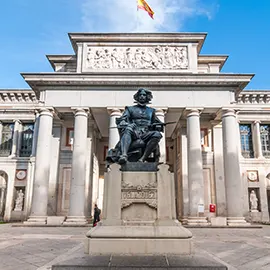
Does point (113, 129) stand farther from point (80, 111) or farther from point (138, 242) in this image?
point (138, 242)

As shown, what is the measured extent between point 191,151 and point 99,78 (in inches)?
390

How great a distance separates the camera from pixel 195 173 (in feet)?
77.1

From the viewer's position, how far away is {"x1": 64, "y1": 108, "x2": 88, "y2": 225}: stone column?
22.5 meters

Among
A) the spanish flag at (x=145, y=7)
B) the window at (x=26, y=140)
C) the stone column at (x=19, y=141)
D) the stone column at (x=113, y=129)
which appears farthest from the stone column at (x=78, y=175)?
the stone column at (x=19, y=141)

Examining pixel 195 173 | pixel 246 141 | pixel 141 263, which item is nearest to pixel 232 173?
pixel 195 173

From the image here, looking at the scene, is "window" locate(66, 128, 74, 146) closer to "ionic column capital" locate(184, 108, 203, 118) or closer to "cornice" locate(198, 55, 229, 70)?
"ionic column capital" locate(184, 108, 203, 118)

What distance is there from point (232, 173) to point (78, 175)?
40.8 ft

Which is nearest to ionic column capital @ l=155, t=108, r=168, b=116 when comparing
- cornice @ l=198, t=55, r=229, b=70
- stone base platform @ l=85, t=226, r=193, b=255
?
cornice @ l=198, t=55, r=229, b=70

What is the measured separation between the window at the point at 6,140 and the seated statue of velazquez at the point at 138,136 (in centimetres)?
2821

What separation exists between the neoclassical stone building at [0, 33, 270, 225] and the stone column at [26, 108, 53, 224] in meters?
0.08

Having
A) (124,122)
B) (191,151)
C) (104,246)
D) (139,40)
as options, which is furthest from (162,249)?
(139,40)

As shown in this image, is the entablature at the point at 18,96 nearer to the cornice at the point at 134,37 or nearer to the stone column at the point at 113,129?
the cornice at the point at 134,37

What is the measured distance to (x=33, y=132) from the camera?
108 ft

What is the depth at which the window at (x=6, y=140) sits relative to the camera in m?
32.6
